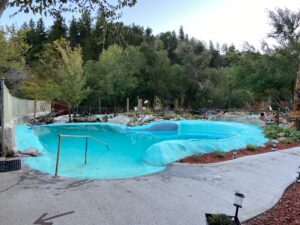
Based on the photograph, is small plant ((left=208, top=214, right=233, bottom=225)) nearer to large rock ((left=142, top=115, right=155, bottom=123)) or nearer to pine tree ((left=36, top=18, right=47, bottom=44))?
large rock ((left=142, top=115, right=155, bottom=123))

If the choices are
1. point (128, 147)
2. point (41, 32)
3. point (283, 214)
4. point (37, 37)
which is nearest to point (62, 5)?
point (283, 214)

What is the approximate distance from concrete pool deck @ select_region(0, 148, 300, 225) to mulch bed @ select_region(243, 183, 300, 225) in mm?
95

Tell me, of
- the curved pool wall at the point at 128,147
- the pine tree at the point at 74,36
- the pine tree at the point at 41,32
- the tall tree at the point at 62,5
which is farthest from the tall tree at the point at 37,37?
the tall tree at the point at 62,5

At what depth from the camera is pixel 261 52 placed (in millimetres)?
15648

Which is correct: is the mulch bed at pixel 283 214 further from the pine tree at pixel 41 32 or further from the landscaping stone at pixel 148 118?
the pine tree at pixel 41 32

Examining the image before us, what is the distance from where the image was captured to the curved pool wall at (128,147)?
736 centimetres

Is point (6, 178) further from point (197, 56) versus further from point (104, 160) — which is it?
point (197, 56)

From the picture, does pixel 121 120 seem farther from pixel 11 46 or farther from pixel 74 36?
pixel 74 36

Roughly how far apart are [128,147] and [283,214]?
859 cm

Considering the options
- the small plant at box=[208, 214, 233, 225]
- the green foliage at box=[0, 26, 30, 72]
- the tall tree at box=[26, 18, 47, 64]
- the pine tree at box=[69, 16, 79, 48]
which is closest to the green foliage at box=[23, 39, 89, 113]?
the green foliage at box=[0, 26, 30, 72]

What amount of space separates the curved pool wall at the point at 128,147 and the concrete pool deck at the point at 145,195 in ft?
4.36

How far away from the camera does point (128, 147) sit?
467 inches

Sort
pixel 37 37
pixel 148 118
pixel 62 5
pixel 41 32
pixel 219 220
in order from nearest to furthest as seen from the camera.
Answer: pixel 219 220, pixel 62 5, pixel 148 118, pixel 37 37, pixel 41 32

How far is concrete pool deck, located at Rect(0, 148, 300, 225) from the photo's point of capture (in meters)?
3.61
